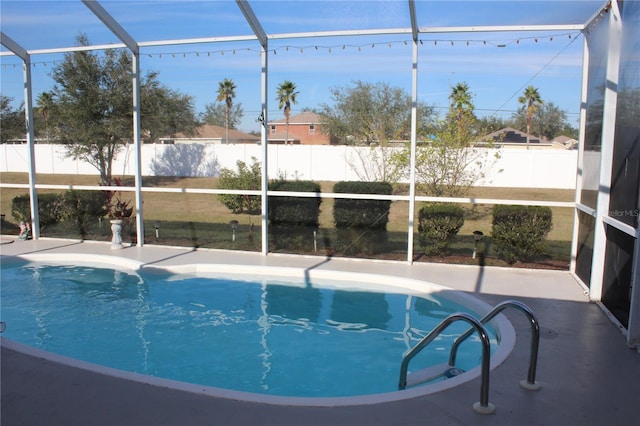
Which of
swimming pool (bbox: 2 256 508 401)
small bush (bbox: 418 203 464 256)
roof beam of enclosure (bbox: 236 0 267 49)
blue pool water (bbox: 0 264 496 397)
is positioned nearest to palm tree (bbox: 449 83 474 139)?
small bush (bbox: 418 203 464 256)

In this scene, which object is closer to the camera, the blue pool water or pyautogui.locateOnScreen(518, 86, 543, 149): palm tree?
the blue pool water

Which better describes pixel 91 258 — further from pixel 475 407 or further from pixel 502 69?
pixel 502 69

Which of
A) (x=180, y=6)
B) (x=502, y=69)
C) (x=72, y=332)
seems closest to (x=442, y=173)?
(x=502, y=69)

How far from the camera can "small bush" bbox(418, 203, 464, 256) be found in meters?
8.33

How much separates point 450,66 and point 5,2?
10.4m

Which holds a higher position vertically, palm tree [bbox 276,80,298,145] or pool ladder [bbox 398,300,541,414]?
palm tree [bbox 276,80,298,145]

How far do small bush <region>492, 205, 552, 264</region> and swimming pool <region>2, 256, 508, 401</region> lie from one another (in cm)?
197

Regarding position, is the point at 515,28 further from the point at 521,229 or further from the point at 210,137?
the point at 210,137

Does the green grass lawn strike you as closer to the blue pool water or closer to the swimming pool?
the swimming pool

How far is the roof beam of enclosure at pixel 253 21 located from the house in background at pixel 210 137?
→ 1027 centimetres

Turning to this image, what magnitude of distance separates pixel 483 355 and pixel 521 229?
16.8 ft

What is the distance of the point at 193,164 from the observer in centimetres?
2036

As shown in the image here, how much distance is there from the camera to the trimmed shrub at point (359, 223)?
866 cm

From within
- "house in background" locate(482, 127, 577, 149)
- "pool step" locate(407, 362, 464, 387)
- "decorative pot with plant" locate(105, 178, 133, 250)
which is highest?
"house in background" locate(482, 127, 577, 149)
